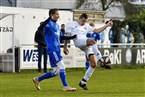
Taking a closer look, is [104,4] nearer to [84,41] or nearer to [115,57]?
[115,57]

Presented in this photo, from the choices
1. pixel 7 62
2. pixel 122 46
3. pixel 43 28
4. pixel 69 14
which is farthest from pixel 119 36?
pixel 43 28

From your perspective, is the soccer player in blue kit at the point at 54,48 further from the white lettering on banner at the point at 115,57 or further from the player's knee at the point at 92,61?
the white lettering on banner at the point at 115,57

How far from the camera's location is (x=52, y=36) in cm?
1752

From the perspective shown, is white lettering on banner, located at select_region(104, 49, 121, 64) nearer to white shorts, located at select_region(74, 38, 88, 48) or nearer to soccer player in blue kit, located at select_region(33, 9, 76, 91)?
white shorts, located at select_region(74, 38, 88, 48)

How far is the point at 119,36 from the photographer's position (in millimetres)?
47312

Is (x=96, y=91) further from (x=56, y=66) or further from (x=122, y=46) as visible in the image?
(x=122, y=46)

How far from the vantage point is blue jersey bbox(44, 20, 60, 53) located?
17469 mm

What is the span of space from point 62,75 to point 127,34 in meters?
31.5

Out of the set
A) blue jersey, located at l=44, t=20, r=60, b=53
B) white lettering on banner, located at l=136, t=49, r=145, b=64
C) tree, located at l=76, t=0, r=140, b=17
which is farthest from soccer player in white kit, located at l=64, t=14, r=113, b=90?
tree, located at l=76, t=0, r=140, b=17

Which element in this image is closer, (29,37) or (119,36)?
(29,37)

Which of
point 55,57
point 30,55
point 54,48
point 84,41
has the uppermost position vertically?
point 84,41

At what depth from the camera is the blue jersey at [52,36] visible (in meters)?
17.5

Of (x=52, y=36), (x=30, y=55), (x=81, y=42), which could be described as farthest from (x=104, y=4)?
(x=52, y=36)

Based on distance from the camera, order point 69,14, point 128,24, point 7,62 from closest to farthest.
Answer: point 7,62 < point 69,14 < point 128,24
